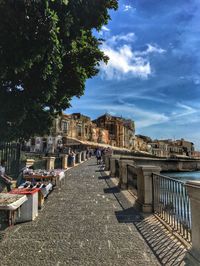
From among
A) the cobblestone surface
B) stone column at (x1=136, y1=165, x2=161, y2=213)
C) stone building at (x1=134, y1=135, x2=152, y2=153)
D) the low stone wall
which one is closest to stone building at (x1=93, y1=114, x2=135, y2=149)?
stone building at (x1=134, y1=135, x2=152, y2=153)

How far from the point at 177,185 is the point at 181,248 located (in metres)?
1.57

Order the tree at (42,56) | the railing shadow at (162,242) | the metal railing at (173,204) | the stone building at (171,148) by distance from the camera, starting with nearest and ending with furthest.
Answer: the railing shadow at (162,242), the metal railing at (173,204), the tree at (42,56), the stone building at (171,148)

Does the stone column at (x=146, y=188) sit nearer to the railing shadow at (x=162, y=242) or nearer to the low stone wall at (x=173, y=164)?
the railing shadow at (x=162, y=242)

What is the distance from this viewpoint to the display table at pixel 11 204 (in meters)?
5.63

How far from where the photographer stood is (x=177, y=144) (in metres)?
179

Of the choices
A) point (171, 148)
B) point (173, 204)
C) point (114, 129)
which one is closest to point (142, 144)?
point (171, 148)

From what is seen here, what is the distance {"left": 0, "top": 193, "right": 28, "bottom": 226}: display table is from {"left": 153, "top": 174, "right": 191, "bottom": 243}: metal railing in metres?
3.48

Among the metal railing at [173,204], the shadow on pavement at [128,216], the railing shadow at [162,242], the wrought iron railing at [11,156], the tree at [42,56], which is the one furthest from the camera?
the wrought iron railing at [11,156]

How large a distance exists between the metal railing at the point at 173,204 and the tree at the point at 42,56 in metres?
4.93

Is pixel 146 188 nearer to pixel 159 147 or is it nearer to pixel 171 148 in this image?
pixel 159 147

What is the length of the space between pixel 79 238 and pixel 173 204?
8.49 ft

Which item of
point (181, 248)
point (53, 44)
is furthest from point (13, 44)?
point (181, 248)

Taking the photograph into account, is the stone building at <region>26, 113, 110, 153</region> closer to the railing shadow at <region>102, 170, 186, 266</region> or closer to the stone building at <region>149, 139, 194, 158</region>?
the railing shadow at <region>102, 170, 186, 266</region>

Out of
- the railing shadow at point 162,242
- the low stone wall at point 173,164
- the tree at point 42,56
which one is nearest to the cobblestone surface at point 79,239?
the railing shadow at point 162,242
